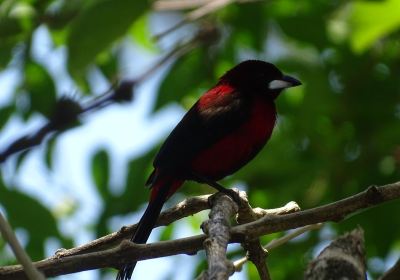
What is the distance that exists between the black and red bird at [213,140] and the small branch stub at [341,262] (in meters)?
2.21

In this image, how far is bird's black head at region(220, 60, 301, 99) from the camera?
4789 mm

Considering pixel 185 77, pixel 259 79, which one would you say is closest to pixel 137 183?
pixel 185 77

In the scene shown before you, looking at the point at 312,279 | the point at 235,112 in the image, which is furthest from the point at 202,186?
the point at 312,279

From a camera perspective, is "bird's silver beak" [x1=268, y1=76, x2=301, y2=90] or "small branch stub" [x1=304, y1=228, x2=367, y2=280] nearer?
"small branch stub" [x1=304, y1=228, x2=367, y2=280]

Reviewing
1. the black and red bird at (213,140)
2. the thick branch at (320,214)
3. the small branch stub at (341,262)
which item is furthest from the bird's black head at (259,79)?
the small branch stub at (341,262)

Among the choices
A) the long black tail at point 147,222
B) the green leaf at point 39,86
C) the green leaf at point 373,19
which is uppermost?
the green leaf at point 39,86

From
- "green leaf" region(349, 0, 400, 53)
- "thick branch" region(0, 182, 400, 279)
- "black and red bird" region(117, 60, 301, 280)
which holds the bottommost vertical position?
"thick branch" region(0, 182, 400, 279)

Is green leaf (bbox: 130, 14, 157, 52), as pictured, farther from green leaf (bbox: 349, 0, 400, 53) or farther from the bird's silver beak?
green leaf (bbox: 349, 0, 400, 53)

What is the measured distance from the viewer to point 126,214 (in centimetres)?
483

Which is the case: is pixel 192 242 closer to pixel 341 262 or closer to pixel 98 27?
pixel 341 262

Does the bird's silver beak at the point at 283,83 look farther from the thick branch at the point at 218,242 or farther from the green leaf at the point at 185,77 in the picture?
the thick branch at the point at 218,242

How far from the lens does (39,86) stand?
5031mm

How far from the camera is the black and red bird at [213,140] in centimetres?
414

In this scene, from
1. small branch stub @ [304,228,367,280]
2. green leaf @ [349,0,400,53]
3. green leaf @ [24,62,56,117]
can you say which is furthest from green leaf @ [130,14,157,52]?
small branch stub @ [304,228,367,280]
